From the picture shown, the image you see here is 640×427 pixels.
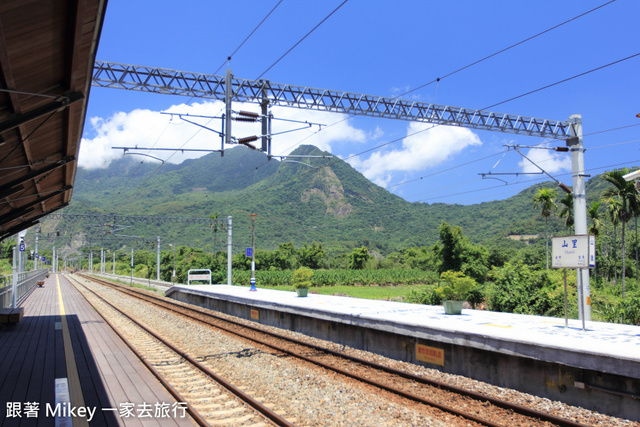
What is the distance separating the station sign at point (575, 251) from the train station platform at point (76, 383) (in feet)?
28.7

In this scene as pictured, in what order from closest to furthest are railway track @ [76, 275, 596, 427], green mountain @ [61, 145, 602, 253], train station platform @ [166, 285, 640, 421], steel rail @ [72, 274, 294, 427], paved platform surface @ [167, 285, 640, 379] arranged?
steel rail @ [72, 274, 294, 427] < railway track @ [76, 275, 596, 427] < train station platform @ [166, 285, 640, 421] < paved platform surface @ [167, 285, 640, 379] < green mountain @ [61, 145, 602, 253]

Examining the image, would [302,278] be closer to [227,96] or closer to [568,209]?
[227,96]

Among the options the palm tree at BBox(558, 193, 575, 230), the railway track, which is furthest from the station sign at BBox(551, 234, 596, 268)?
the palm tree at BBox(558, 193, 575, 230)

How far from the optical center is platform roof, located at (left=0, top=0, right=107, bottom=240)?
460 cm

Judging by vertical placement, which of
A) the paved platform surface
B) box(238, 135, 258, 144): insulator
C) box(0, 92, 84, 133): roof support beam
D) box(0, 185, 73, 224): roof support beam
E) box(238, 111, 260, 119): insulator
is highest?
box(238, 111, 260, 119): insulator

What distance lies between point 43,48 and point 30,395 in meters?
5.35

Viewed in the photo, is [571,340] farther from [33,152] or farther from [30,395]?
[33,152]

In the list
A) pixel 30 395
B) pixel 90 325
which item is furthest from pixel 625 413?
pixel 90 325

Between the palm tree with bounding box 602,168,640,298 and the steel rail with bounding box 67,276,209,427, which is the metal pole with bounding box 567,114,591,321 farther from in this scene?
the palm tree with bounding box 602,168,640,298

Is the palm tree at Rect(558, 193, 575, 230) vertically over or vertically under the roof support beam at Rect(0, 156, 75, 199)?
over

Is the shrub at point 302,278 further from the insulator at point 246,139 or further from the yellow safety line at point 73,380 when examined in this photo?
the yellow safety line at point 73,380

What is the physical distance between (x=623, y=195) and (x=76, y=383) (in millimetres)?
34473

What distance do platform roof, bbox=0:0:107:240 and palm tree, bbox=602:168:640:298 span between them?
29808mm

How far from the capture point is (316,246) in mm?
77188
